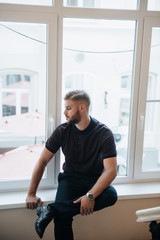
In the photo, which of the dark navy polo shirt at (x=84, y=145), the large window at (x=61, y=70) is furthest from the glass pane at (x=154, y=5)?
the dark navy polo shirt at (x=84, y=145)

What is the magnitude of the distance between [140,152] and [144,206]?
46 centimetres

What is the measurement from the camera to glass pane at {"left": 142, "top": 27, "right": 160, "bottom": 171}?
6.50ft

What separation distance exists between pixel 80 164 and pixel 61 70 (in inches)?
29.3

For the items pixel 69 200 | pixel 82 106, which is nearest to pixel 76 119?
pixel 82 106

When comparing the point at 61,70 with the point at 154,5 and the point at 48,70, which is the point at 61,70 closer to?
the point at 48,70

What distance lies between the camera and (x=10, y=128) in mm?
1903

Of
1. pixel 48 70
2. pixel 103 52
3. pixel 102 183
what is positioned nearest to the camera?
pixel 102 183

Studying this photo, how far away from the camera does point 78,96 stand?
163 cm

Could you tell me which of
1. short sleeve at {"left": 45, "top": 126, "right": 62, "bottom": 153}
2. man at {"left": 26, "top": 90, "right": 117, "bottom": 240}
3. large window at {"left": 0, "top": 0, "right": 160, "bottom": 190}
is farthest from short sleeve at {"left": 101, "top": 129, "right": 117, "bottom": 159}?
large window at {"left": 0, "top": 0, "right": 160, "bottom": 190}

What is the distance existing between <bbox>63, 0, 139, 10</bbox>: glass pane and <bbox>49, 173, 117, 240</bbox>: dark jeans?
1.31 meters

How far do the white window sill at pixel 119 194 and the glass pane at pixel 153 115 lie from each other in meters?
0.20

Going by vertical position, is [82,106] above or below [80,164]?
above

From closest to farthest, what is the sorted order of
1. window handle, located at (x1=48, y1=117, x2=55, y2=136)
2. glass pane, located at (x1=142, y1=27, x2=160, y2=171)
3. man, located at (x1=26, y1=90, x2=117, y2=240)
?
man, located at (x1=26, y1=90, x2=117, y2=240) → window handle, located at (x1=48, y1=117, x2=55, y2=136) → glass pane, located at (x1=142, y1=27, x2=160, y2=171)

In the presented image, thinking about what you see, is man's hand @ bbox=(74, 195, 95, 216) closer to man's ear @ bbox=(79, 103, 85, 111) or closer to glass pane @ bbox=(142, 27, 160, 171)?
man's ear @ bbox=(79, 103, 85, 111)
